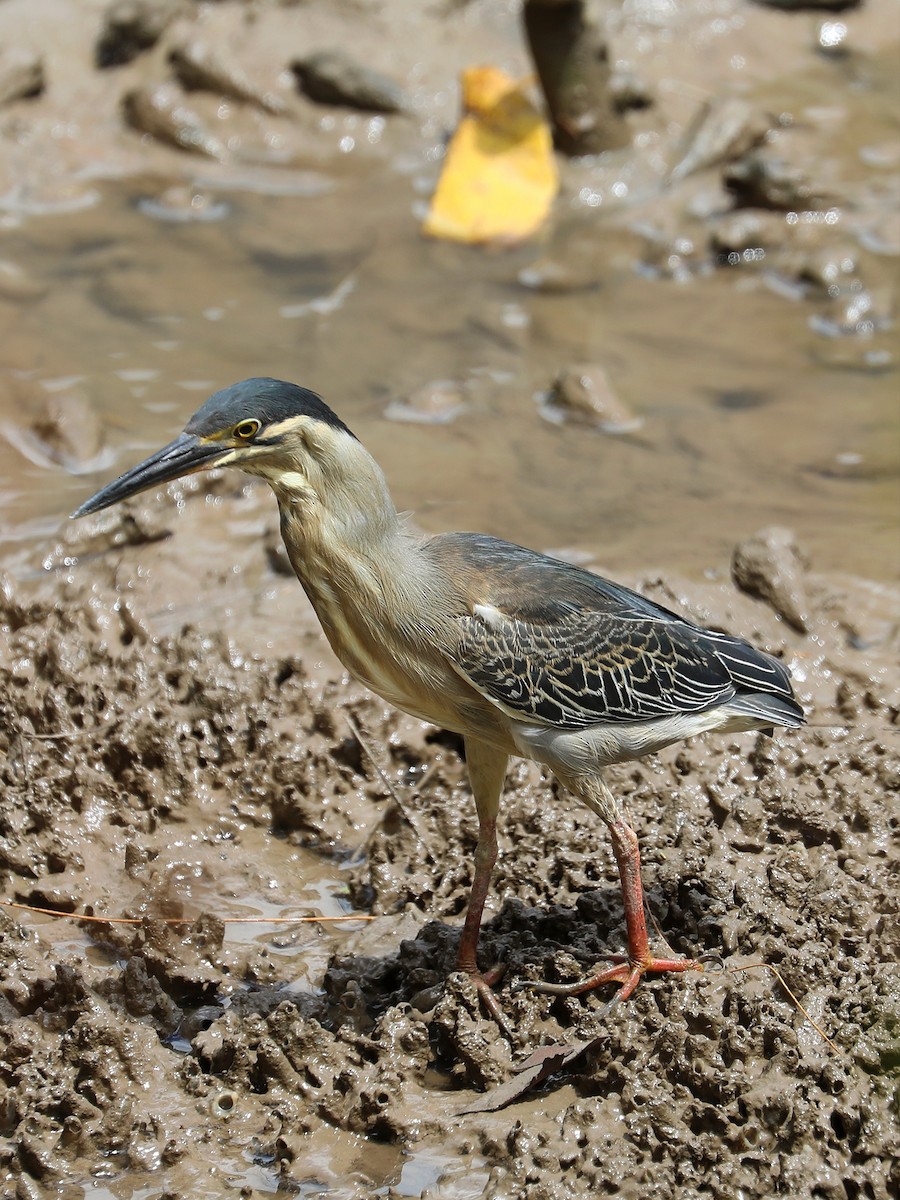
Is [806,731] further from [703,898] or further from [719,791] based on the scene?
[703,898]

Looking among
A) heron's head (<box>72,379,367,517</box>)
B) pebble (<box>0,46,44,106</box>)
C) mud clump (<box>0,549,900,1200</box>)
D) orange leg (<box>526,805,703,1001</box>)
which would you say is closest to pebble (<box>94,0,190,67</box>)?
pebble (<box>0,46,44,106</box>)

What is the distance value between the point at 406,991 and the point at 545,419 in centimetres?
381

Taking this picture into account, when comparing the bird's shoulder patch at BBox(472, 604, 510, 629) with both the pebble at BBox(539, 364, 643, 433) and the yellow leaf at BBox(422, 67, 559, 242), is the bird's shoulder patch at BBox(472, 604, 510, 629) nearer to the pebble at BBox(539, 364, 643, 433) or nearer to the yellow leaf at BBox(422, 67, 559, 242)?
the pebble at BBox(539, 364, 643, 433)

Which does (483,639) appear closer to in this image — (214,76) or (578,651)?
(578,651)

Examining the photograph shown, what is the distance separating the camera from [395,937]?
14.4 ft

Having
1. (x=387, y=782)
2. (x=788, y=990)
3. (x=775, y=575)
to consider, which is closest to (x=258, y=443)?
(x=387, y=782)

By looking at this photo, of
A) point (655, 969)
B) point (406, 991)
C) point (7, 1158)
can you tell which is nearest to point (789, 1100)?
point (655, 969)

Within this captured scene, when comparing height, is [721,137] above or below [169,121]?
below

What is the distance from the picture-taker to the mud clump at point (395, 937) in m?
3.59

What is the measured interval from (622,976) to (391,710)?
167cm

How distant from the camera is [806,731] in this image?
16.7 feet

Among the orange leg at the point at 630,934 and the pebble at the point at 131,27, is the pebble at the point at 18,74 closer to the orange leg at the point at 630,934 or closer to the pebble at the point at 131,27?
the pebble at the point at 131,27

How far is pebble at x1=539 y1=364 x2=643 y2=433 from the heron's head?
356 centimetres

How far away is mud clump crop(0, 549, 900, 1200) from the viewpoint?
11.8 ft
